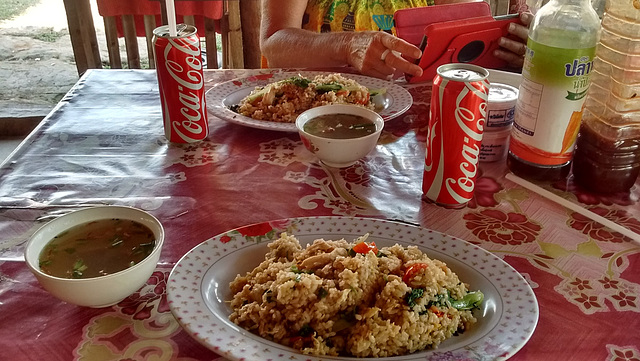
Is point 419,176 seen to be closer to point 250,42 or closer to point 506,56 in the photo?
point 506,56

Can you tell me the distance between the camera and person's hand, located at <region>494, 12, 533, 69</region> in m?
1.65

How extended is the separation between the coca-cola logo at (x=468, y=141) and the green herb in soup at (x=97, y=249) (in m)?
0.58

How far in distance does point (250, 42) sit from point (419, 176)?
2037 millimetres

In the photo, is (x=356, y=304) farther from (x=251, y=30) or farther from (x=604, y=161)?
(x=251, y=30)

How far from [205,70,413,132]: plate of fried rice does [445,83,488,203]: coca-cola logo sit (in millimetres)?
382

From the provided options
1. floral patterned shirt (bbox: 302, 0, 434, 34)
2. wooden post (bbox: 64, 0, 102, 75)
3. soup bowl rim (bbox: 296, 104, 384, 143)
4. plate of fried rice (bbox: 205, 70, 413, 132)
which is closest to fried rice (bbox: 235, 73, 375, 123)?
plate of fried rice (bbox: 205, 70, 413, 132)

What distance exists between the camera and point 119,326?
847 millimetres

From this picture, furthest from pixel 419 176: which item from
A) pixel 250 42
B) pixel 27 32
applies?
pixel 27 32

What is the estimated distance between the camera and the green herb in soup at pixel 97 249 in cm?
84

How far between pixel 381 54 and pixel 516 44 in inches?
15.5

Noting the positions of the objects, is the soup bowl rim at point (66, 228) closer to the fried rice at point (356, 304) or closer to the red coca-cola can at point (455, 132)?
the fried rice at point (356, 304)

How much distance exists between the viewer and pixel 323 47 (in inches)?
77.3

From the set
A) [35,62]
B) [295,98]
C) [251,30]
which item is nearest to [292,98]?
[295,98]

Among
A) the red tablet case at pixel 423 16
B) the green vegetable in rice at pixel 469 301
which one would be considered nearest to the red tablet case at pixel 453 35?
the red tablet case at pixel 423 16
